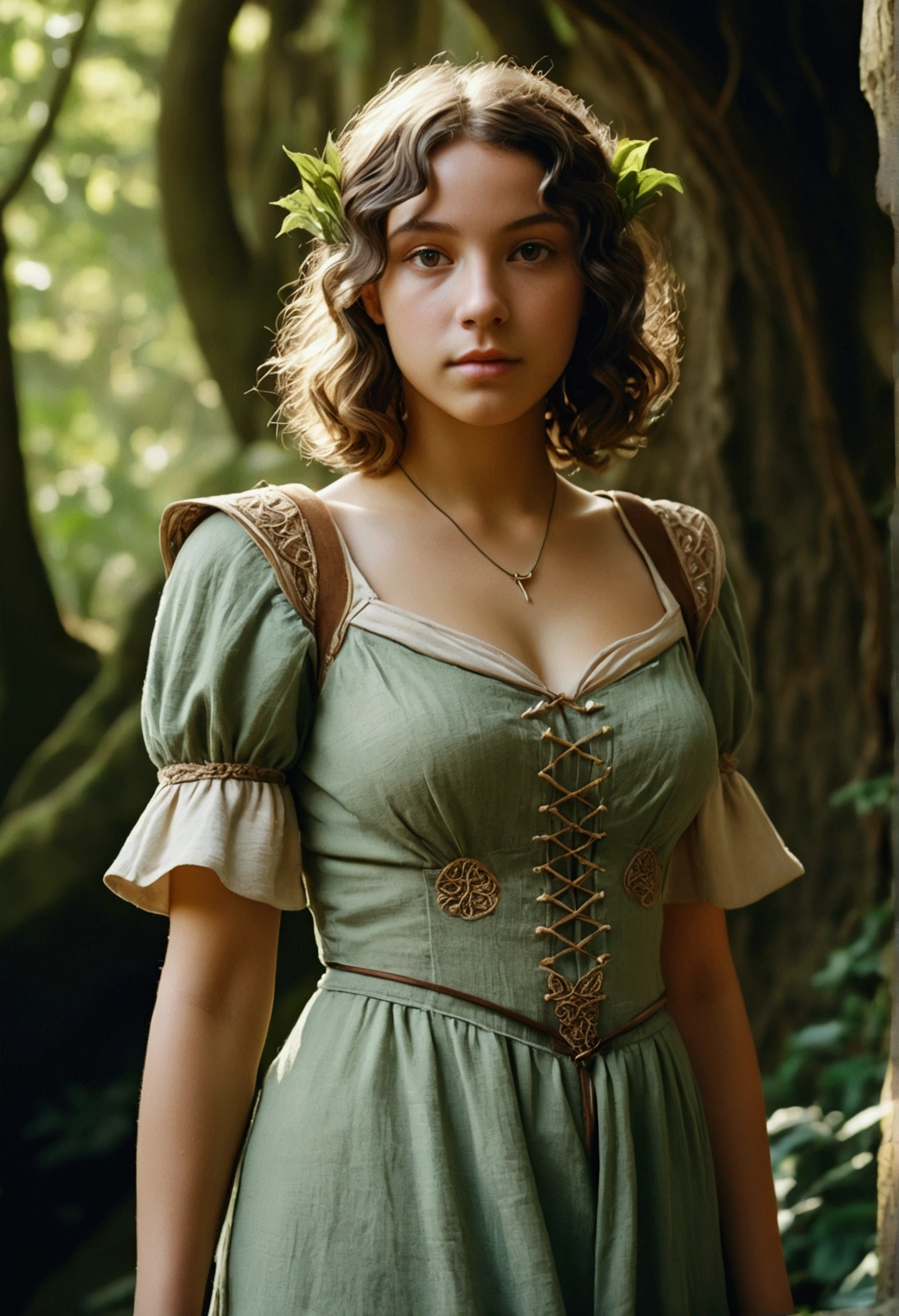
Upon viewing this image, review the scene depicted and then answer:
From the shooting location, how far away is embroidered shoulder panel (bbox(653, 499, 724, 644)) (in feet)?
4.65

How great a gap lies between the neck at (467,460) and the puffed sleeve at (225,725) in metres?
0.24

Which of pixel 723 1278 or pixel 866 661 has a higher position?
pixel 866 661

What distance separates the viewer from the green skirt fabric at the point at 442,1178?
3.69 ft

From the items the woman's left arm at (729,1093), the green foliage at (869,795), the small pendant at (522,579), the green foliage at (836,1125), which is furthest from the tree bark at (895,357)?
the green foliage at (869,795)

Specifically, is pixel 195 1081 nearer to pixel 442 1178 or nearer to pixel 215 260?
pixel 442 1178

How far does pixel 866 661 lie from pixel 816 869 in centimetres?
47

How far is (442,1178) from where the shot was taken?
3.69 ft

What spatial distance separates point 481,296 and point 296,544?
Answer: 0.28 m

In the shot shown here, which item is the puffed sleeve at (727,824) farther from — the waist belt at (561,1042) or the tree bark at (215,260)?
the tree bark at (215,260)

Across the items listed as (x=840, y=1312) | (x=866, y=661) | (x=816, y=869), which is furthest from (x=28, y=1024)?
(x=840, y=1312)

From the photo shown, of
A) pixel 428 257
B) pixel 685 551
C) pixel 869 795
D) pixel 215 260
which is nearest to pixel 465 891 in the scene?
pixel 685 551

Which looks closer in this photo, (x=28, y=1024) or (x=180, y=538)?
(x=180, y=538)

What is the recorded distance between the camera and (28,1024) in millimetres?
2898

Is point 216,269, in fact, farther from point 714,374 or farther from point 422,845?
point 422,845
